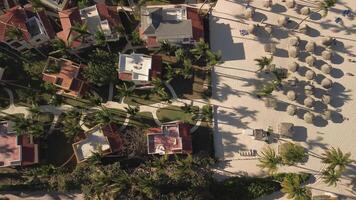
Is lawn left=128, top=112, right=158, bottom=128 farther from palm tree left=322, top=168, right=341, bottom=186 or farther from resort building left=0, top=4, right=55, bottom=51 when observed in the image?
palm tree left=322, top=168, right=341, bottom=186

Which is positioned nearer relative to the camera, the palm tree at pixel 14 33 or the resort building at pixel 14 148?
the resort building at pixel 14 148

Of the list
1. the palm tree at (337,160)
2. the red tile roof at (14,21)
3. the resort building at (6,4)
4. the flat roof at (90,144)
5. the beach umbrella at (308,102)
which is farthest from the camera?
the resort building at (6,4)

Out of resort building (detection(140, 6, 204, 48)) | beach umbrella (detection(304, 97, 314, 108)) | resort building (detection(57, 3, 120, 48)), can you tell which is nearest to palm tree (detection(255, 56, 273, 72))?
beach umbrella (detection(304, 97, 314, 108))

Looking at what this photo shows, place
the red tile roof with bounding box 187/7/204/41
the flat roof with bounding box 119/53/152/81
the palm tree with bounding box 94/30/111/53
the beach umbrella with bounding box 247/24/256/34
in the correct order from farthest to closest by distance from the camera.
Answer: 1. the beach umbrella with bounding box 247/24/256/34
2. the red tile roof with bounding box 187/7/204/41
3. the flat roof with bounding box 119/53/152/81
4. the palm tree with bounding box 94/30/111/53

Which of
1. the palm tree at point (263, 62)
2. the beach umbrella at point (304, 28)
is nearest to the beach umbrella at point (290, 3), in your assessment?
the beach umbrella at point (304, 28)

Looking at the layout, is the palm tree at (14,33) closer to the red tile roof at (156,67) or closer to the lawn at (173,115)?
the red tile roof at (156,67)

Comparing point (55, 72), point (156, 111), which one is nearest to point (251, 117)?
point (156, 111)
